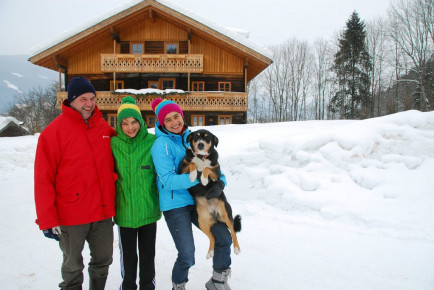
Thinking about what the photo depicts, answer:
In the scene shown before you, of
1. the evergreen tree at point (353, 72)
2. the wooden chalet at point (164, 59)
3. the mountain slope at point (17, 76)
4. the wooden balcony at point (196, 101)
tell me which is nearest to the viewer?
the wooden chalet at point (164, 59)

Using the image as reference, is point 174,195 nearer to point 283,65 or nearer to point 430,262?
point 430,262

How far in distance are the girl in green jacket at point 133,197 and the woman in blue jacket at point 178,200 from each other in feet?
0.41

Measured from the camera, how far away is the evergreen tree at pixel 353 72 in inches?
1245

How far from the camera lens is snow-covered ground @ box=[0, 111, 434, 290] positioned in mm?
3111

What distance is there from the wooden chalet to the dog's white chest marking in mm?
16129

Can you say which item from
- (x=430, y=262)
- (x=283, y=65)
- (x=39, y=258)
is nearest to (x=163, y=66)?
(x=39, y=258)

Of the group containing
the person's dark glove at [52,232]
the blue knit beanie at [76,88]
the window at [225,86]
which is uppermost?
the window at [225,86]

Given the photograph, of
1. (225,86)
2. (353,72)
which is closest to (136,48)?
(225,86)

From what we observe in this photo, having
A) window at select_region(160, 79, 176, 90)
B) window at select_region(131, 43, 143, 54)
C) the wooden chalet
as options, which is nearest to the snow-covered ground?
the wooden chalet

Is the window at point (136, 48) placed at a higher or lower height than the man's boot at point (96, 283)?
higher

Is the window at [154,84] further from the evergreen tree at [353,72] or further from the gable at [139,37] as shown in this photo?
the evergreen tree at [353,72]

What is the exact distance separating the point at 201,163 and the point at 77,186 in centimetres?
113

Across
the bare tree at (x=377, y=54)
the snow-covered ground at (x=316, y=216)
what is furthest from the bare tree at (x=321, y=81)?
the snow-covered ground at (x=316, y=216)

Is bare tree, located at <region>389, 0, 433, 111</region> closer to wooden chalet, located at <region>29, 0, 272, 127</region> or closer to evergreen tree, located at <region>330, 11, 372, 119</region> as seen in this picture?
evergreen tree, located at <region>330, 11, 372, 119</region>
